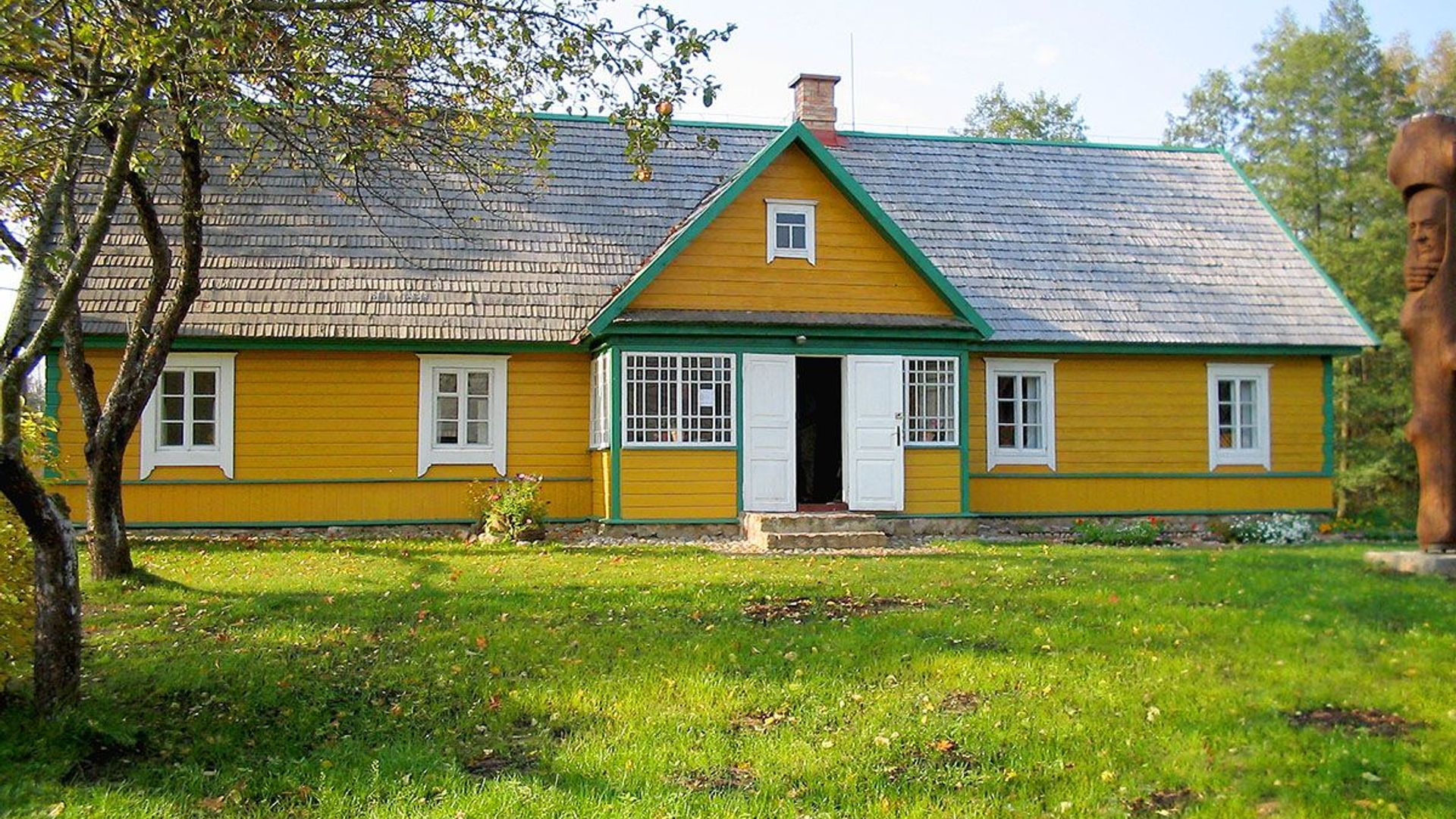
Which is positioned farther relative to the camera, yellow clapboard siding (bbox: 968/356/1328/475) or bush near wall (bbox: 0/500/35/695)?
yellow clapboard siding (bbox: 968/356/1328/475)

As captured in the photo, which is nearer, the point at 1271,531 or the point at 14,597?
the point at 14,597

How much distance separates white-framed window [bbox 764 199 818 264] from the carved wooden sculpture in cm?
775

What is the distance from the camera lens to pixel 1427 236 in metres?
10.9

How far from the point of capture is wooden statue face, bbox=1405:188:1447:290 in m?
10.9

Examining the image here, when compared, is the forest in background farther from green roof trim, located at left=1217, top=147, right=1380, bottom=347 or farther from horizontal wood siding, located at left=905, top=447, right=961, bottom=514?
horizontal wood siding, located at left=905, top=447, right=961, bottom=514

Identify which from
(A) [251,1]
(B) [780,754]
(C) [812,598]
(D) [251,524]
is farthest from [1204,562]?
(D) [251,524]

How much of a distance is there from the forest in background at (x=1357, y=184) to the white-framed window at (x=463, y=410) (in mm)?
25173

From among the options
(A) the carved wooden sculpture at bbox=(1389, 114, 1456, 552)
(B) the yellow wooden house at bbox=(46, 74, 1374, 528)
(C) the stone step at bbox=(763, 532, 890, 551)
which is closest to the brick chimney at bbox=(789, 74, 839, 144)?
(B) the yellow wooden house at bbox=(46, 74, 1374, 528)

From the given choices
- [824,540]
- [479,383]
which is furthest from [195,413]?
[824,540]

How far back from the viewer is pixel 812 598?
402 inches

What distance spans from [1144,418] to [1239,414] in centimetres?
179

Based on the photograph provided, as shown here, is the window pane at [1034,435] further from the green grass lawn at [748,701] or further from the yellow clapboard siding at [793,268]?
the green grass lawn at [748,701]

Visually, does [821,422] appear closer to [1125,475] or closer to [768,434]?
[768,434]

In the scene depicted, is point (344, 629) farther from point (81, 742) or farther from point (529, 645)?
point (81, 742)
